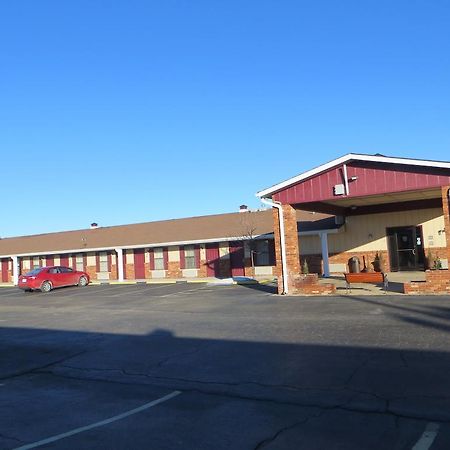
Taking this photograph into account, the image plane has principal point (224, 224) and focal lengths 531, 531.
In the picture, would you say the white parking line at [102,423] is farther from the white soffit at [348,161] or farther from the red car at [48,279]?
the red car at [48,279]

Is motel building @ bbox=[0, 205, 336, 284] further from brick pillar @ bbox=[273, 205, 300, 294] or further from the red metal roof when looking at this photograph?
the red metal roof

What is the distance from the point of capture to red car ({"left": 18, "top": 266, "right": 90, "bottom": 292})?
2880 cm

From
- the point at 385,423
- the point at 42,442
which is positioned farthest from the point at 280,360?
the point at 42,442

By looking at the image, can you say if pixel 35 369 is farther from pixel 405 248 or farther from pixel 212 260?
pixel 212 260

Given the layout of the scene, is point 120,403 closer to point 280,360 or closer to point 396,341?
point 280,360

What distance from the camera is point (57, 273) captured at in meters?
30.3

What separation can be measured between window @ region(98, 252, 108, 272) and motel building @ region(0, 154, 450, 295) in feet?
0.24

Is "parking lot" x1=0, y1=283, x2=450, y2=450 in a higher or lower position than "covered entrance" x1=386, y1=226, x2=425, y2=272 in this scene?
lower

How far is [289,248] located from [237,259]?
1359cm

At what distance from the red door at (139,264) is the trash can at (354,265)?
15.2 metres

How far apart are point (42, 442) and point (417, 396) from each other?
4172mm

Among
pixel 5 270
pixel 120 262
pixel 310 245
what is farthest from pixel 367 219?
pixel 5 270

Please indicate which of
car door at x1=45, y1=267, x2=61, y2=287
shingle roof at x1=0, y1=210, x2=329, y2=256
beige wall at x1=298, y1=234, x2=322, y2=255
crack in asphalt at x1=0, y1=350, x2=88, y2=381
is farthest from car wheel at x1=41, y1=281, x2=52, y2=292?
crack in asphalt at x1=0, y1=350, x2=88, y2=381

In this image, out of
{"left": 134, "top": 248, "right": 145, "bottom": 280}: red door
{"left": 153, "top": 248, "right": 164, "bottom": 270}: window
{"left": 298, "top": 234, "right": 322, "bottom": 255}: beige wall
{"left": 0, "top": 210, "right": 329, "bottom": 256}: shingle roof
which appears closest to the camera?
{"left": 298, "top": 234, "right": 322, "bottom": 255}: beige wall
